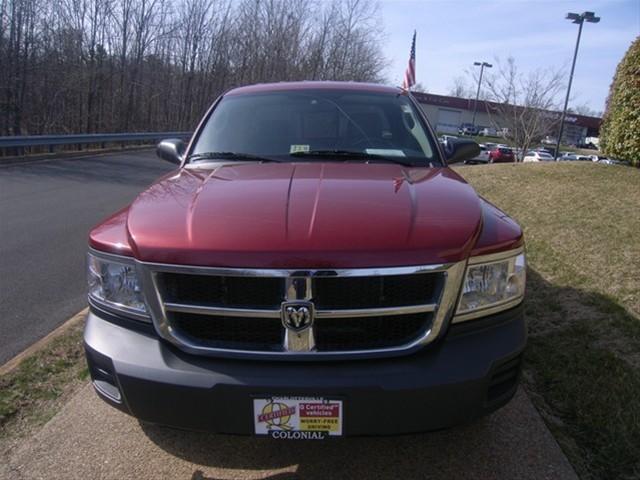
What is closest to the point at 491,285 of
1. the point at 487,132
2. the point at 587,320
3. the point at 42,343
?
the point at 587,320

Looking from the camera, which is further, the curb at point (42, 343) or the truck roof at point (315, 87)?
the truck roof at point (315, 87)

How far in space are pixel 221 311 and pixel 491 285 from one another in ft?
3.66

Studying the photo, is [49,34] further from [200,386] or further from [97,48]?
[200,386]

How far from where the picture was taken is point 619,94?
9242mm

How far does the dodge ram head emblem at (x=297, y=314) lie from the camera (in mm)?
1979

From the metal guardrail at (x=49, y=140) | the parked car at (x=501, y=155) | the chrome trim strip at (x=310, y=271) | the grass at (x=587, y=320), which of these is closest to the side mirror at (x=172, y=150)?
the chrome trim strip at (x=310, y=271)

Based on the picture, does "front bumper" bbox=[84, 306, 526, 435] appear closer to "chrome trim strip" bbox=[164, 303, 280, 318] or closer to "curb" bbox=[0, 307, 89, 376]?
"chrome trim strip" bbox=[164, 303, 280, 318]

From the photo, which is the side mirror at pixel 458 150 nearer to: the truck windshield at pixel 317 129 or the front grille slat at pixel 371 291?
the truck windshield at pixel 317 129

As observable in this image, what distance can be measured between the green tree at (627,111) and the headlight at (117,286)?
9.18 meters

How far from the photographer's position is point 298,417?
199cm

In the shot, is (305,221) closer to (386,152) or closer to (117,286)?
(117,286)

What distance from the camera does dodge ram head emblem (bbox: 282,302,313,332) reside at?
198 cm

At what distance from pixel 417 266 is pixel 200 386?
94cm

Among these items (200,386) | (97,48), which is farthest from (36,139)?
(200,386)
